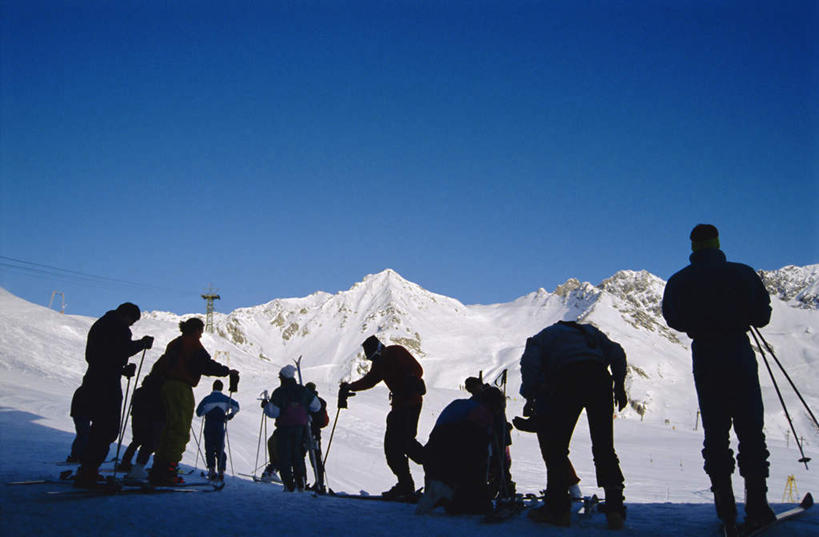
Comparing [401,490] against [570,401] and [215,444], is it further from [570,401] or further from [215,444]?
[215,444]

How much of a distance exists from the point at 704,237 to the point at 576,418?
1.78m

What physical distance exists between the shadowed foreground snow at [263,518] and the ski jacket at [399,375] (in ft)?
4.53

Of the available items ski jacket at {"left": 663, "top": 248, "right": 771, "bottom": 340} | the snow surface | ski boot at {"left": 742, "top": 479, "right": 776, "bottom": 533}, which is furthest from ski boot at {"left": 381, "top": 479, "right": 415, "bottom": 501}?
ski jacket at {"left": 663, "top": 248, "right": 771, "bottom": 340}

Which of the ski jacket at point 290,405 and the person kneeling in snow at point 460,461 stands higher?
the ski jacket at point 290,405

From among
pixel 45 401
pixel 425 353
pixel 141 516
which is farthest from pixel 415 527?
pixel 425 353

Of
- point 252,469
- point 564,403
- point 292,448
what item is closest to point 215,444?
point 292,448

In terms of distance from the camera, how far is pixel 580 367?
4430 mm

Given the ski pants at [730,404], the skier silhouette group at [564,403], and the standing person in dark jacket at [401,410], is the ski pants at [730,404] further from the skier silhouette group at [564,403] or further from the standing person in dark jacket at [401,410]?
the standing person in dark jacket at [401,410]

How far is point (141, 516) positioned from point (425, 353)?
18928 centimetres

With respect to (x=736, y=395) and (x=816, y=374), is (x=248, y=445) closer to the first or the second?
(x=736, y=395)

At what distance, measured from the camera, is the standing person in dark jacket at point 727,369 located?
4.10 metres

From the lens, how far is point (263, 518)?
4.15 metres

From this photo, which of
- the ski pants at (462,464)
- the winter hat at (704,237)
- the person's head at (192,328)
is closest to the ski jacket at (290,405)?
the person's head at (192,328)

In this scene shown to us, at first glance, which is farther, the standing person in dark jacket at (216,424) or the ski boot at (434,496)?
the standing person in dark jacket at (216,424)
